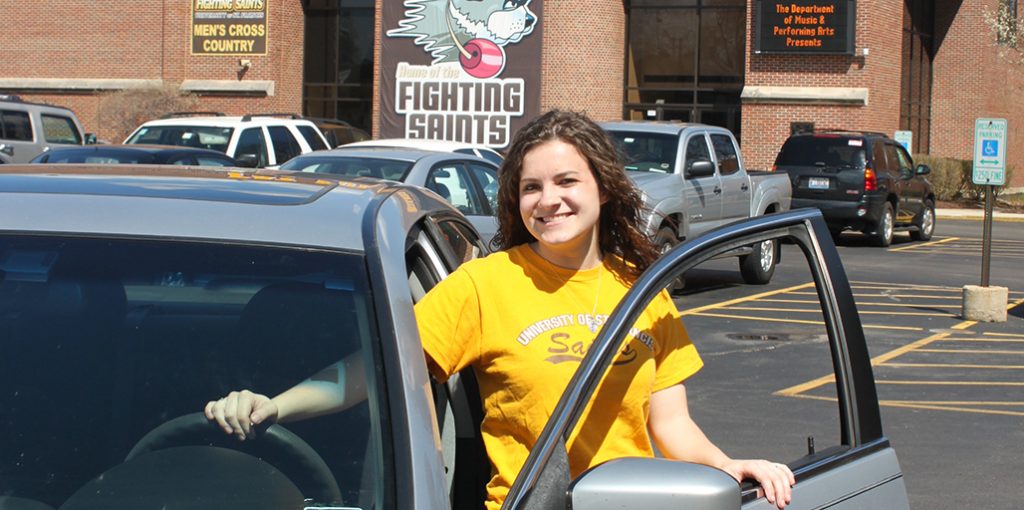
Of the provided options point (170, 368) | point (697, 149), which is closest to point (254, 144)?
point (697, 149)

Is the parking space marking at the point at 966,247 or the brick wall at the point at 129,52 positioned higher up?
the brick wall at the point at 129,52

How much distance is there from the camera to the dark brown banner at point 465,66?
36.2 meters

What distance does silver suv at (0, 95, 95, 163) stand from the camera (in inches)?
870

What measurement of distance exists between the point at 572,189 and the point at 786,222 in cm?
50

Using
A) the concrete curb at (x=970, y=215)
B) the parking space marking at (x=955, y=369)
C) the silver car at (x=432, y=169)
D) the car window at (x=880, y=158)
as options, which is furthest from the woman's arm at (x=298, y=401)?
the concrete curb at (x=970, y=215)

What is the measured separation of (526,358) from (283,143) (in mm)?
17326

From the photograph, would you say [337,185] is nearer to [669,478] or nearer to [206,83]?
[669,478]

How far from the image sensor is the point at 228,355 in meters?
2.62

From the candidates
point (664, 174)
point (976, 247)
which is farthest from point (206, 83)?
point (664, 174)

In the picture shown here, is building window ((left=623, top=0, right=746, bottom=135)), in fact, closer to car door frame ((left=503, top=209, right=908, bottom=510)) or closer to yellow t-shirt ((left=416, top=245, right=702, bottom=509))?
car door frame ((left=503, top=209, right=908, bottom=510))

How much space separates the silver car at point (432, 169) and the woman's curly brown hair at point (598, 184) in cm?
841

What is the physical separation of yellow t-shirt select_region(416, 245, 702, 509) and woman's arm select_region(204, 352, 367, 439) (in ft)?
1.02

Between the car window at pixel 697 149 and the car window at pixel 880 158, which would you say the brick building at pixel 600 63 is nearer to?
the car window at pixel 880 158

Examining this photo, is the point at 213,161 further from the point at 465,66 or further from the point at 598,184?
the point at 465,66
